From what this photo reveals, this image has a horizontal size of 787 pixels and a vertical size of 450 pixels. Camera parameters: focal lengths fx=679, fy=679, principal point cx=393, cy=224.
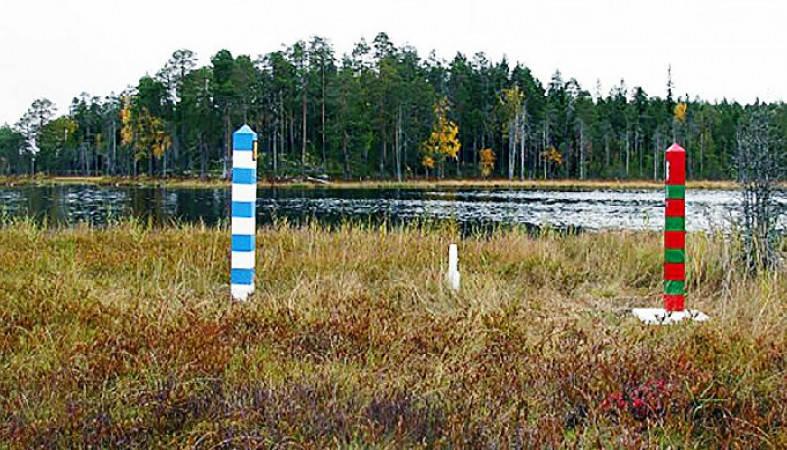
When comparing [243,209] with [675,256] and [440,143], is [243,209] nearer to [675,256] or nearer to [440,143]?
[675,256]

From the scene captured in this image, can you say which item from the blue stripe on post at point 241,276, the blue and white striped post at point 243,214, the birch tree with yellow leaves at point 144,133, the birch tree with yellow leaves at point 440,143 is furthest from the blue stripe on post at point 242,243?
the birch tree with yellow leaves at point 144,133

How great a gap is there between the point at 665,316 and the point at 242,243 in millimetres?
3326

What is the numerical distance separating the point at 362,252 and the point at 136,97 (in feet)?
272

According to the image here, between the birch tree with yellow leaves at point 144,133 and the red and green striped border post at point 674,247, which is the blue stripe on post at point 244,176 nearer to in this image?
the red and green striped border post at point 674,247

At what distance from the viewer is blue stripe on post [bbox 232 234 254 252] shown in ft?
18.6

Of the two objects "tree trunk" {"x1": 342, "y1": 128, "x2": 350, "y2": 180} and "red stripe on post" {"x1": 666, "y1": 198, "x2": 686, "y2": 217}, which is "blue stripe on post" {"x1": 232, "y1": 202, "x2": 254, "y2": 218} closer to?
"red stripe on post" {"x1": 666, "y1": 198, "x2": 686, "y2": 217}

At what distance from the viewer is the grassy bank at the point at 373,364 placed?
8.98 ft

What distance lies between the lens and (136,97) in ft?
273

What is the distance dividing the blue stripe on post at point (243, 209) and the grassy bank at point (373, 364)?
66cm

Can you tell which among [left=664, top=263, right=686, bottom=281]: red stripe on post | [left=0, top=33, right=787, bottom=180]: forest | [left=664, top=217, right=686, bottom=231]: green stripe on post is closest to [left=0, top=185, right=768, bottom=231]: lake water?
[left=664, top=217, right=686, bottom=231]: green stripe on post

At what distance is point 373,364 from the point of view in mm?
3629

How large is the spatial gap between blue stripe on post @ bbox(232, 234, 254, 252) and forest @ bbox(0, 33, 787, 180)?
2485 inches

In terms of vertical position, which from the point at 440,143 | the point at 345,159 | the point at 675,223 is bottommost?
the point at 675,223

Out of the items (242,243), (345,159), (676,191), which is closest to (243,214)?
(242,243)
